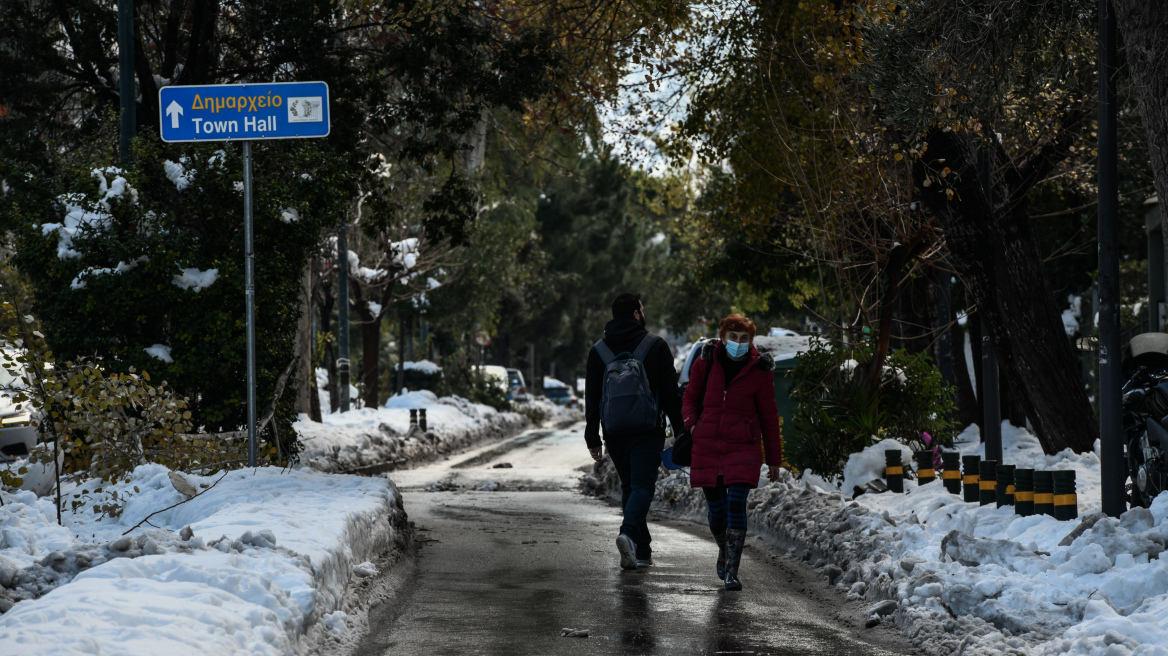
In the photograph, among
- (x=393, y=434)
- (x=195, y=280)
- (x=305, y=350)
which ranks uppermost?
(x=195, y=280)

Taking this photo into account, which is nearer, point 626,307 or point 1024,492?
point 1024,492

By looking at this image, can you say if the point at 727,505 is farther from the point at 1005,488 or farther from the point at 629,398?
the point at 1005,488

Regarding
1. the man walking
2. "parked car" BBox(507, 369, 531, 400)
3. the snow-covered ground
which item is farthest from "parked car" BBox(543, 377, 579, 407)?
the man walking

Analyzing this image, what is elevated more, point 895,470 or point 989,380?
point 989,380

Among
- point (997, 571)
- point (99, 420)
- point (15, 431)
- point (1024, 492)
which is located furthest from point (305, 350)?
point (997, 571)

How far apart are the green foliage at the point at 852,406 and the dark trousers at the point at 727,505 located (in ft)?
15.0

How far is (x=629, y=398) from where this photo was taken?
28.8 ft

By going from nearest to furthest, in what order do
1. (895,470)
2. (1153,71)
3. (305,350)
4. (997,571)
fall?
(997,571) → (1153,71) → (895,470) → (305,350)

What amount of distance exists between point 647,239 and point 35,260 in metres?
53.4

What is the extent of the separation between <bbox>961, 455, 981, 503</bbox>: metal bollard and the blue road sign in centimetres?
559

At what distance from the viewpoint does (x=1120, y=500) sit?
8.15 meters

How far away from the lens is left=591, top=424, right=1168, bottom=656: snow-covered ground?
593 centimetres

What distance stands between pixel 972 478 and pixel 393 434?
15.9 meters

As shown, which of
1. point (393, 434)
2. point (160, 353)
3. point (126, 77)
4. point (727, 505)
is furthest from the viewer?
point (393, 434)
